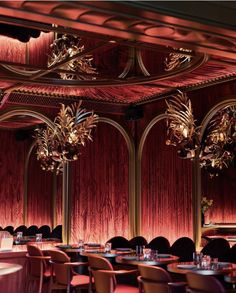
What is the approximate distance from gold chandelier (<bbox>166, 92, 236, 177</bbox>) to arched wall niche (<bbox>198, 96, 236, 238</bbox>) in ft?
0.45

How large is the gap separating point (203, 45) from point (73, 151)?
5331 mm

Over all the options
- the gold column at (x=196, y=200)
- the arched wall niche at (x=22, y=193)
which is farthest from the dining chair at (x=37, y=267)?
the arched wall niche at (x=22, y=193)

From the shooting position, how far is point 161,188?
9.80 m

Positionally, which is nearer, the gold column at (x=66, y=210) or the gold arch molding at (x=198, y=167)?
the gold arch molding at (x=198, y=167)

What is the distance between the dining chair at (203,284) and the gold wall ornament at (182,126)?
338 cm

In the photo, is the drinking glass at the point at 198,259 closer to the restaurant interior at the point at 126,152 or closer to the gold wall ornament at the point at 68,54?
the restaurant interior at the point at 126,152

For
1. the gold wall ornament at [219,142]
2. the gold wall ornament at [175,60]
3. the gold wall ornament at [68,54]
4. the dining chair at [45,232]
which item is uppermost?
the gold wall ornament at [68,54]

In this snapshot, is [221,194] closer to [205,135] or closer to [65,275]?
[205,135]

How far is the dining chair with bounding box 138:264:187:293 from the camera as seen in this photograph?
5.41m

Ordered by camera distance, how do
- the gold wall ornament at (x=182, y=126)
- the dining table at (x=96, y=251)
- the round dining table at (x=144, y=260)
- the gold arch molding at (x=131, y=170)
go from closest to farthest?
the round dining table at (x=144, y=260) < the dining table at (x=96, y=251) < the gold wall ornament at (x=182, y=126) < the gold arch molding at (x=131, y=170)

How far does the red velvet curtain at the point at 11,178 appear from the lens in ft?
46.4

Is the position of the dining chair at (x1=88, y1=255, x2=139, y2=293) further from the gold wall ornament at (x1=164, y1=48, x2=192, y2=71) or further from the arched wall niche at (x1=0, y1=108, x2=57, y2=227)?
the arched wall niche at (x1=0, y1=108, x2=57, y2=227)

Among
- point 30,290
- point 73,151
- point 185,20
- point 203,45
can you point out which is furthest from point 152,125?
point 185,20

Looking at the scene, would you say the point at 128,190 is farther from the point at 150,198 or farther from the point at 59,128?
the point at 59,128
